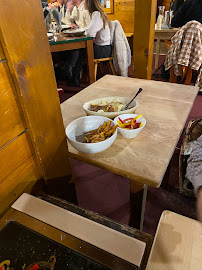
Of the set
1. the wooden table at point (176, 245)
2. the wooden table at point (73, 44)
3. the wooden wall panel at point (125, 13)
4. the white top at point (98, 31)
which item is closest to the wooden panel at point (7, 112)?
the wooden table at point (176, 245)

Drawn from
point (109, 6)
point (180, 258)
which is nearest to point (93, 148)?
point (180, 258)

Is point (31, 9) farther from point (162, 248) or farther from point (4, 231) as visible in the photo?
point (162, 248)

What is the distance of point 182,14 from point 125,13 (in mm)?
2906

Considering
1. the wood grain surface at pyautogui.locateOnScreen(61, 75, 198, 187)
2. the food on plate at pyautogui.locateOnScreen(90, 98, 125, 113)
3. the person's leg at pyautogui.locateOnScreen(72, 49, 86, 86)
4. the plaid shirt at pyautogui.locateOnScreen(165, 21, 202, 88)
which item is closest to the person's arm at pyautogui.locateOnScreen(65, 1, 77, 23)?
the person's leg at pyautogui.locateOnScreen(72, 49, 86, 86)

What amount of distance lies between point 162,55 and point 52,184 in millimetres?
5728

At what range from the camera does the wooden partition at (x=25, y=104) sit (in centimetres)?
66

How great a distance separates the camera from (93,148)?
0.96 meters

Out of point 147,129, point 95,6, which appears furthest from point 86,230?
point 95,6

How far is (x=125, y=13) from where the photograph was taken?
6.03 metres

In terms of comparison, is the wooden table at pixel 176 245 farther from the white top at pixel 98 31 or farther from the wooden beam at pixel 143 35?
the white top at pixel 98 31

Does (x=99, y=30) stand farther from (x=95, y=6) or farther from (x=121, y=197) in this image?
(x=121, y=197)

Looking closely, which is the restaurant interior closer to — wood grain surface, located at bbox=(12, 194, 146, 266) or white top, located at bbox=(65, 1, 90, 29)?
wood grain surface, located at bbox=(12, 194, 146, 266)

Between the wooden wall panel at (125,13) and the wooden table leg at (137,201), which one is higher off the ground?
the wooden wall panel at (125,13)

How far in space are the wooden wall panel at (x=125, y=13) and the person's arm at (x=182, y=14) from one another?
8.22 feet
